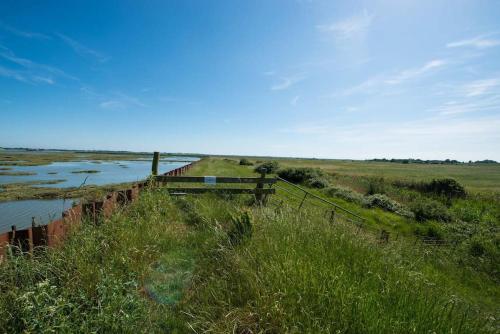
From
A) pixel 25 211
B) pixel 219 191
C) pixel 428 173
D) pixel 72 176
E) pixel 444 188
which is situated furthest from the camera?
pixel 428 173

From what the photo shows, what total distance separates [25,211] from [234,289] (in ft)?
71.9

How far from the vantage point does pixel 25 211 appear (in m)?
18.4

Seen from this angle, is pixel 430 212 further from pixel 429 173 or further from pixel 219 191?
pixel 429 173

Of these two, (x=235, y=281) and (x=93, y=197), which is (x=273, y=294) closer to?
(x=235, y=281)

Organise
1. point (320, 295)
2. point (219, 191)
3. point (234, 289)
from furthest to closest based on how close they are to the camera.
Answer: point (219, 191), point (234, 289), point (320, 295)

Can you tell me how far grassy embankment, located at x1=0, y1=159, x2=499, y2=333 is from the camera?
89.5 inches

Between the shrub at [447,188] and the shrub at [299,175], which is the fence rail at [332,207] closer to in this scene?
the shrub at [447,188]

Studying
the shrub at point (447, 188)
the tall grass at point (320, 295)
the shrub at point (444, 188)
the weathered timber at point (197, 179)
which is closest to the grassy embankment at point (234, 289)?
the tall grass at point (320, 295)

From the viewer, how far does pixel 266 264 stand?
2916mm

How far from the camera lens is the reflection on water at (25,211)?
49.9 ft

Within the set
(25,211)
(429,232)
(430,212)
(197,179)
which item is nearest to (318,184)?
(430,212)

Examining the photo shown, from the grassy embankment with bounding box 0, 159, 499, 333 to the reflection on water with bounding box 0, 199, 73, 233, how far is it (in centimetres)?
1369

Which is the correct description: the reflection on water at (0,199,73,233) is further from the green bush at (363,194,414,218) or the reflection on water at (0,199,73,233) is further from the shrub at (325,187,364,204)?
the green bush at (363,194,414,218)

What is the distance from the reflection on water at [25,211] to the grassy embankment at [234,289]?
539 inches
